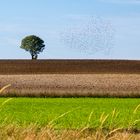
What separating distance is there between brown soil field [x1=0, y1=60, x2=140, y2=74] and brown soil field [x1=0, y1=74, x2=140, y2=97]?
7.69 feet

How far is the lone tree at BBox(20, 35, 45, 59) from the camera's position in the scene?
103812 millimetres

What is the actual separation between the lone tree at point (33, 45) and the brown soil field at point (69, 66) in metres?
39.5

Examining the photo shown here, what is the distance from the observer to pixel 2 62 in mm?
63438

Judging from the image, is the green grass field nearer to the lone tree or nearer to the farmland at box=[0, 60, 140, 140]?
the farmland at box=[0, 60, 140, 140]

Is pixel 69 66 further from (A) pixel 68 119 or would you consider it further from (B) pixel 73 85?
(A) pixel 68 119

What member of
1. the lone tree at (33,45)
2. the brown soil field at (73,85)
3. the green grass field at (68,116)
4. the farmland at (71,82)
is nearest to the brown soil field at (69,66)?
the farmland at (71,82)

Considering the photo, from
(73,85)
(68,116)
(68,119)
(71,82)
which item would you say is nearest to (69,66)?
(71,82)

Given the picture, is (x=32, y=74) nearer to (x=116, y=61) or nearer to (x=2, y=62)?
(x=2, y=62)

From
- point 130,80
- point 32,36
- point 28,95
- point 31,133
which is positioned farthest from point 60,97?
point 32,36

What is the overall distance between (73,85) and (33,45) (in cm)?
5548

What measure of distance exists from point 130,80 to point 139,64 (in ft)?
26.9

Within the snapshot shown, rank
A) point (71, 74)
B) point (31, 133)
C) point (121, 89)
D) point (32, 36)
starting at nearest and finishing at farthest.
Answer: point (31, 133), point (121, 89), point (71, 74), point (32, 36)

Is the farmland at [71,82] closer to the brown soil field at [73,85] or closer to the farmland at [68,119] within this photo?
the brown soil field at [73,85]

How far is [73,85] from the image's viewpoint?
51094 mm
